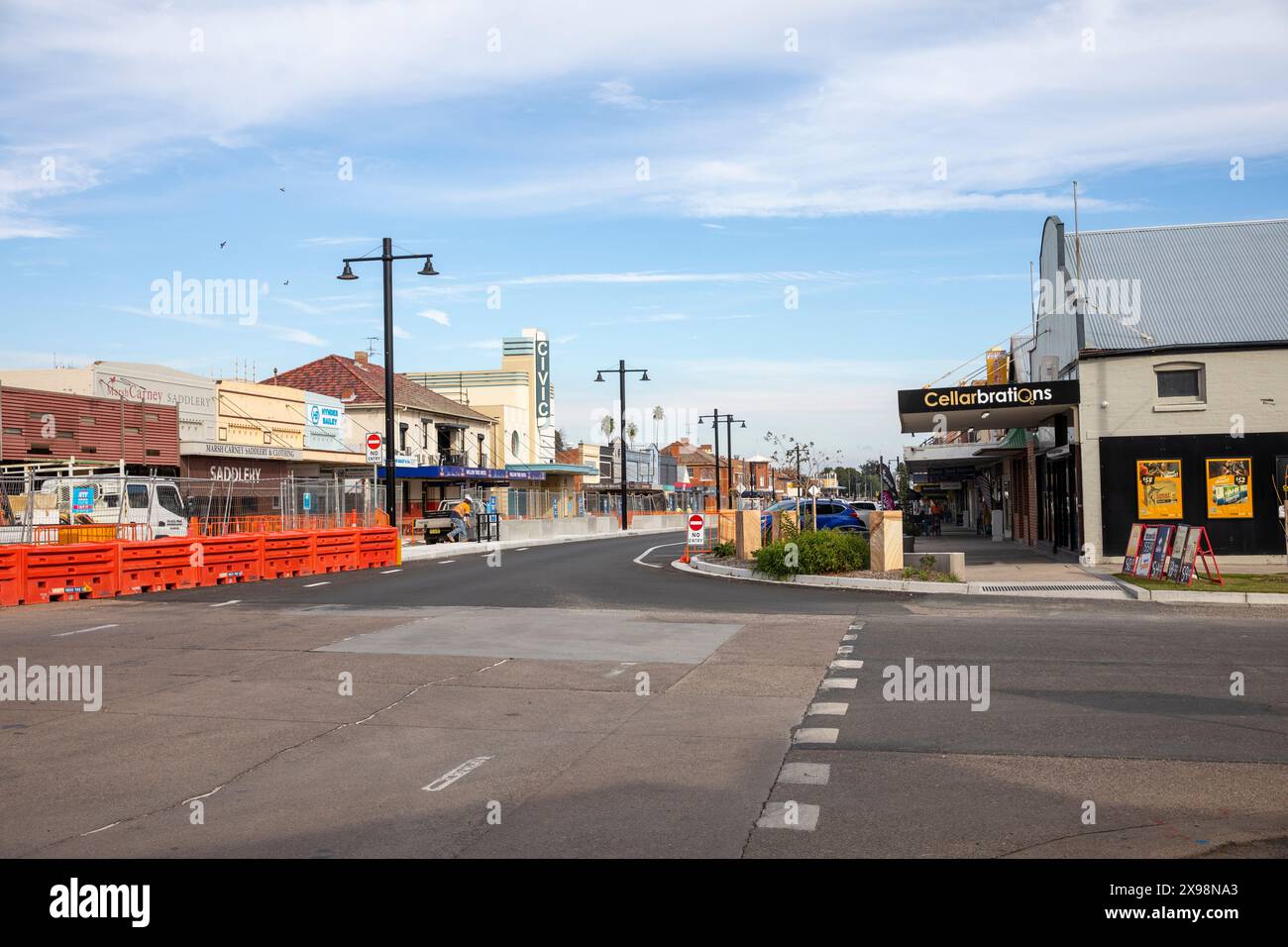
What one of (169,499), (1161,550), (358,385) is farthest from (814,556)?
(358,385)

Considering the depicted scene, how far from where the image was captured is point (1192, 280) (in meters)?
27.5

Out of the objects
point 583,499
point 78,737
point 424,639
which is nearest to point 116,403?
point 424,639

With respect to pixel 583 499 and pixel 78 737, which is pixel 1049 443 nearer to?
pixel 78 737

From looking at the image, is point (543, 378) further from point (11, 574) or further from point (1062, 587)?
point (1062, 587)

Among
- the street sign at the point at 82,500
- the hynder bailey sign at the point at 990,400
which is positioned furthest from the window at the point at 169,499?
the hynder bailey sign at the point at 990,400

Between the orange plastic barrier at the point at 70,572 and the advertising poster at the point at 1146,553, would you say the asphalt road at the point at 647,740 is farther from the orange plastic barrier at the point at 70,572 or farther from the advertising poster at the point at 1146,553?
the advertising poster at the point at 1146,553

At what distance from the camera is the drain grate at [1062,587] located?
65.2ft

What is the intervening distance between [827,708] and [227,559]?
1732 centimetres

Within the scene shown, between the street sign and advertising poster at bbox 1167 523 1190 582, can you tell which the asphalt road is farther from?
the street sign

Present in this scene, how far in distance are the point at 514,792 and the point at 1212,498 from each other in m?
22.2

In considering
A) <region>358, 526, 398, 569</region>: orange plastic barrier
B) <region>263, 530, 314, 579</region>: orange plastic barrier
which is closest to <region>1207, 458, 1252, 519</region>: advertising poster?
<region>358, 526, 398, 569</region>: orange plastic barrier

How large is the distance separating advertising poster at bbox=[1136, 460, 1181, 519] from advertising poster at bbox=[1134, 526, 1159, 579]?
405cm

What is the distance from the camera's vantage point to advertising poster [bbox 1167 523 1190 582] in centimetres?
2011
